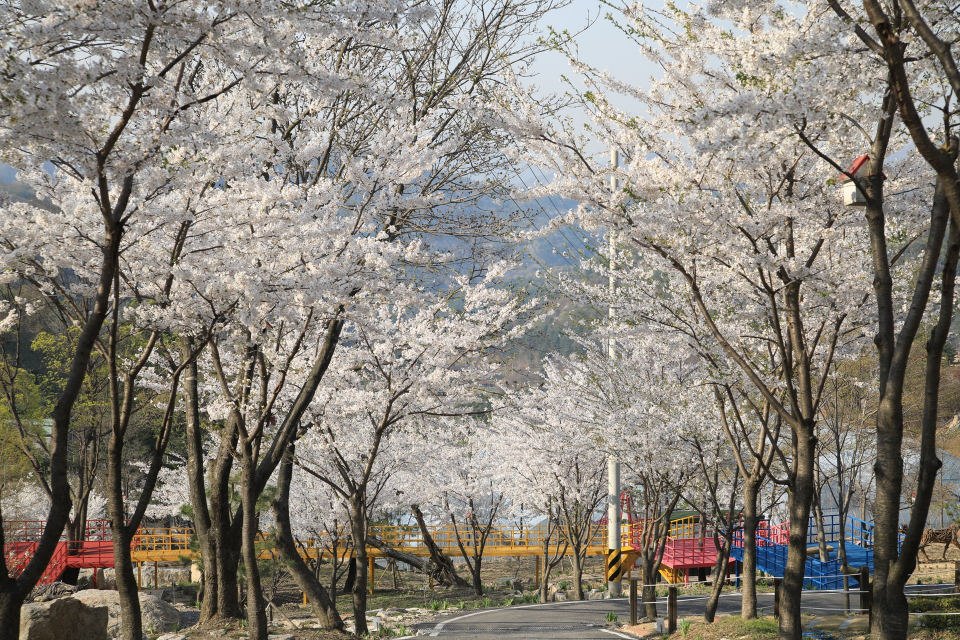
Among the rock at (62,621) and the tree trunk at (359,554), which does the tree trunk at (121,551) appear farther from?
the tree trunk at (359,554)

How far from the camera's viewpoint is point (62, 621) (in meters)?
8.27

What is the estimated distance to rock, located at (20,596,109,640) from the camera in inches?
312

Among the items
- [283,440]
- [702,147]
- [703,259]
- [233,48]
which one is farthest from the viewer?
[283,440]

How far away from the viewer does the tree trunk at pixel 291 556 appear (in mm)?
10508

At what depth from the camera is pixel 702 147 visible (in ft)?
18.0

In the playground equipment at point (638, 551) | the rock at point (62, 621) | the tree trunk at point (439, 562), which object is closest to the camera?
the rock at point (62, 621)

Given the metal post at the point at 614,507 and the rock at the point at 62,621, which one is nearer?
the rock at the point at 62,621

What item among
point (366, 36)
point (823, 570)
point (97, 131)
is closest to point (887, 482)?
point (366, 36)

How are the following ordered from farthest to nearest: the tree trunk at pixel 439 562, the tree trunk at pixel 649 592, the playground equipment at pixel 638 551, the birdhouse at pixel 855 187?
1. the tree trunk at pixel 439 562
2. the playground equipment at pixel 638 551
3. the tree trunk at pixel 649 592
4. the birdhouse at pixel 855 187

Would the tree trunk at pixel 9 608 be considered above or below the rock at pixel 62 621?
above

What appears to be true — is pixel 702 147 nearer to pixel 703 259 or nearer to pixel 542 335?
pixel 703 259

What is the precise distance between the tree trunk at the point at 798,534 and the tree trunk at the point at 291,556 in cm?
631

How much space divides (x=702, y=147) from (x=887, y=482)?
2.59 m

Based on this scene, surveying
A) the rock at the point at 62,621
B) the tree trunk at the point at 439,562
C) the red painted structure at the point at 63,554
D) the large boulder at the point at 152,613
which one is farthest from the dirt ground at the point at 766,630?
the red painted structure at the point at 63,554
